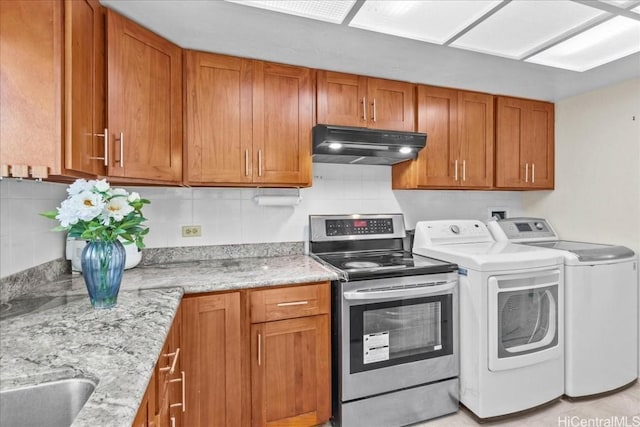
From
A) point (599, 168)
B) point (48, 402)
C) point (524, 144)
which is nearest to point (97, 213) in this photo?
point (48, 402)

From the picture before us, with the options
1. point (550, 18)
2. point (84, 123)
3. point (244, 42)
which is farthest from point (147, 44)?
point (550, 18)

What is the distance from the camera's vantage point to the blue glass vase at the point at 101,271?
114 centimetres

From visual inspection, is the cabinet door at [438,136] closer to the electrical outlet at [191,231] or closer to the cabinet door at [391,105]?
the cabinet door at [391,105]

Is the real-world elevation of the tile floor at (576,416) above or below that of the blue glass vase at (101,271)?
below

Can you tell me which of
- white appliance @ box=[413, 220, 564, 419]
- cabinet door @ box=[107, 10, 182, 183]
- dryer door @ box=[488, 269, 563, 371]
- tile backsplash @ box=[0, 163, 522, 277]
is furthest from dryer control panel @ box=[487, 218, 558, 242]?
cabinet door @ box=[107, 10, 182, 183]

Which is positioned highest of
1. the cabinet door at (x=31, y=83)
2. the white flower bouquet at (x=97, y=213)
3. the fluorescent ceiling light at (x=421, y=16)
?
the fluorescent ceiling light at (x=421, y=16)

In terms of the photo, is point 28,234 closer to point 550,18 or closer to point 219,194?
point 219,194

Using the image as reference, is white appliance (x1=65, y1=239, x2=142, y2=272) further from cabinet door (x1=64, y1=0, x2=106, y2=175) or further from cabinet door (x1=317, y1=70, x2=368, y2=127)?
cabinet door (x1=317, y1=70, x2=368, y2=127)

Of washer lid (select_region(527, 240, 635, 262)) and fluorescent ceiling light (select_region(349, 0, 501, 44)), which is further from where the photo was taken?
washer lid (select_region(527, 240, 635, 262))

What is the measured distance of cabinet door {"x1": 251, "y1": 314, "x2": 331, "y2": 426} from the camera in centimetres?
163

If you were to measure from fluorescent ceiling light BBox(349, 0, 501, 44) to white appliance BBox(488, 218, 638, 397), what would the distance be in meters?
1.60

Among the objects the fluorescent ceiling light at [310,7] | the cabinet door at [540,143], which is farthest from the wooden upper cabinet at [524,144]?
the fluorescent ceiling light at [310,7]

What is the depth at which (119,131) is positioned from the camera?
1446mm

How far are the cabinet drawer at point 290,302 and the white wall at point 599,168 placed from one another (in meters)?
2.28
